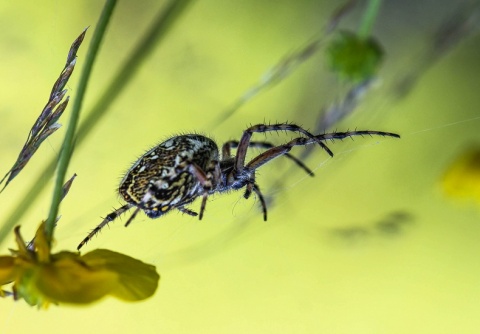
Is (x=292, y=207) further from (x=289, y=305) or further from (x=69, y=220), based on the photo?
(x=69, y=220)

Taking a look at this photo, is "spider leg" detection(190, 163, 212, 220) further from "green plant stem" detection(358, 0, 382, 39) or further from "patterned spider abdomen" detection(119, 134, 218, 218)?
"green plant stem" detection(358, 0, 382, 39)

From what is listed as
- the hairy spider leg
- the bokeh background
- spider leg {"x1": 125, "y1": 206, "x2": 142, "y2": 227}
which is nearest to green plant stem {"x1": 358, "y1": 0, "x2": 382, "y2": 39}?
the hairy spider leg

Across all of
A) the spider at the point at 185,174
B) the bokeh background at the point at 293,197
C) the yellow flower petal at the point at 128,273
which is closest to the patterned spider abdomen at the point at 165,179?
the spider at the point at 185,174

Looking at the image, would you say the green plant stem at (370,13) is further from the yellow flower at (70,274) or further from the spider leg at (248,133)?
the yellow flower at (70,274)

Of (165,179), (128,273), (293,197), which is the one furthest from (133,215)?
(293,197)

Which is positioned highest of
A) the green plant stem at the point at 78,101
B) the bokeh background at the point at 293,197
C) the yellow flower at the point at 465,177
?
the bokeh background at the point at 293,197

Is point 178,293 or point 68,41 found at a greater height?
point 68,41

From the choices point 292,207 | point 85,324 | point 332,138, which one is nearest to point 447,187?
point 332,138

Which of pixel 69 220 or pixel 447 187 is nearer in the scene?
pixel 447 187
